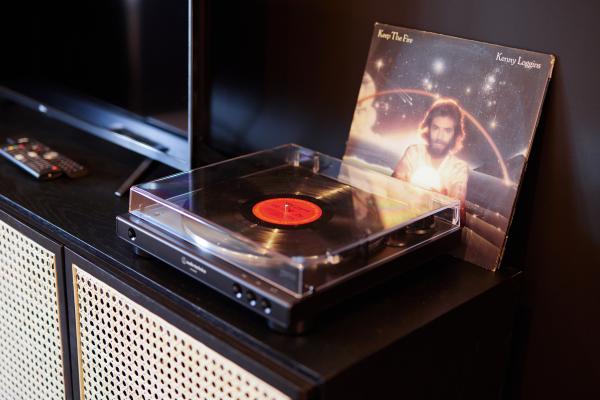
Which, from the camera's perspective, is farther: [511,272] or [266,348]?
[511,272]

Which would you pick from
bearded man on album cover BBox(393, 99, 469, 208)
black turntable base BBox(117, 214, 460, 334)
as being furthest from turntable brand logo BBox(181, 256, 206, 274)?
bearded man on album cover BBox(393, 99, 469, 208)

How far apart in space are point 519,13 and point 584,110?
0.56ft

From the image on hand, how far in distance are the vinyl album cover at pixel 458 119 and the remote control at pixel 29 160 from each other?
0.58 meters

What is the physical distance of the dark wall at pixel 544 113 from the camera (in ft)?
3.55

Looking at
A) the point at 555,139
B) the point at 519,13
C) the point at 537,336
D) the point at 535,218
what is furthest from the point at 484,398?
the point at 519,13

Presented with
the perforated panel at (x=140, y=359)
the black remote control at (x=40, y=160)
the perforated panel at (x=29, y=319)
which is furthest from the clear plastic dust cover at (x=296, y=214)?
the black remote control at (x=40, y=160)

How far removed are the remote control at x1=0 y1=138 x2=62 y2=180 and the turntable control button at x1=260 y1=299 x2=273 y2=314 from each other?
672mm

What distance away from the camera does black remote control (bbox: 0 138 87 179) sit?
1428mm

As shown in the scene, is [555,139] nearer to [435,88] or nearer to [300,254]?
[435,88]

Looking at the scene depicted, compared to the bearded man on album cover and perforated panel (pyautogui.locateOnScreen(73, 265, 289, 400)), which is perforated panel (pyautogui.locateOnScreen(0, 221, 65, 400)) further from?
the bearded man on album cover

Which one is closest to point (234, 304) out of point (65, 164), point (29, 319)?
point (29, 319)

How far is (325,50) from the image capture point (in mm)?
1361

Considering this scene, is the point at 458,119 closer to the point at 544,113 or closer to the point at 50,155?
the point at 544,113

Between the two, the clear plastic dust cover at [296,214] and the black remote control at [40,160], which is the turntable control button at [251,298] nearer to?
the clear plastic dust cover at [296,214]
